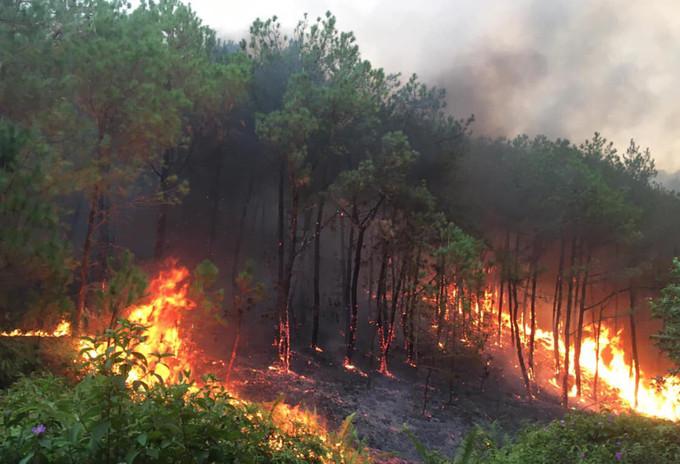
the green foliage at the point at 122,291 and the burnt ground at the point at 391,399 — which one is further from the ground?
the green foliage at the point at 122,291

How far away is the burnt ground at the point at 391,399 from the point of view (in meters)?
16.5

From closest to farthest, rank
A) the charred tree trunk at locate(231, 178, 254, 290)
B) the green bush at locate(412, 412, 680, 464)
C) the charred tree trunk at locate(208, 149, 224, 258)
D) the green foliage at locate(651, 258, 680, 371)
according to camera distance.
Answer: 1. the green bush at locate(412, 412, 680, 464)
2. the green foliage at locate(651, 258, 680, 371)
3. the charred tree trunk at locate(231, 178, 254, 290)
4. the charred tree trunk at locate(208, 149, 224, 258)

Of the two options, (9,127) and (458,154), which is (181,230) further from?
(9,127)

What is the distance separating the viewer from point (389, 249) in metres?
25.0

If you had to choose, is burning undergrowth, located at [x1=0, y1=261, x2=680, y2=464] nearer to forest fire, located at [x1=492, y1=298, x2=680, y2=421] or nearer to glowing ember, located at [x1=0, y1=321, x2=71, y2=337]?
glowing ember, located at [x1=0, y1=321, x2=71, y2=337]

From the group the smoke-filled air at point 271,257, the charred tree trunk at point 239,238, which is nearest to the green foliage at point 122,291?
the smoke-filled air at point 271,257

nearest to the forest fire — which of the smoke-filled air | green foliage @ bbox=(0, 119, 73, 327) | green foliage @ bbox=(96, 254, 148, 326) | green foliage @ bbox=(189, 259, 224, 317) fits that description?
the smoke-filled air

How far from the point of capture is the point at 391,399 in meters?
20.0

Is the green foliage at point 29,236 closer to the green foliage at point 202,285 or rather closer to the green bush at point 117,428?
the green foliage at point 202,285

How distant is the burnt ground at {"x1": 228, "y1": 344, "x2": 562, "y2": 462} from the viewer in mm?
16453

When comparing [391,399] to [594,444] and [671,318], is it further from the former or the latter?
[671,318]

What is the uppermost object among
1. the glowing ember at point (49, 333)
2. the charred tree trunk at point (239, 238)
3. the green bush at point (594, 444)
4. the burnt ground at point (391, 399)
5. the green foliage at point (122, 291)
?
the charred tree trunk at point (239, 238)

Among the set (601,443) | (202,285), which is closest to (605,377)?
(601,443)

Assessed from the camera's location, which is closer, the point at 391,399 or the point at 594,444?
the point at 594,444
